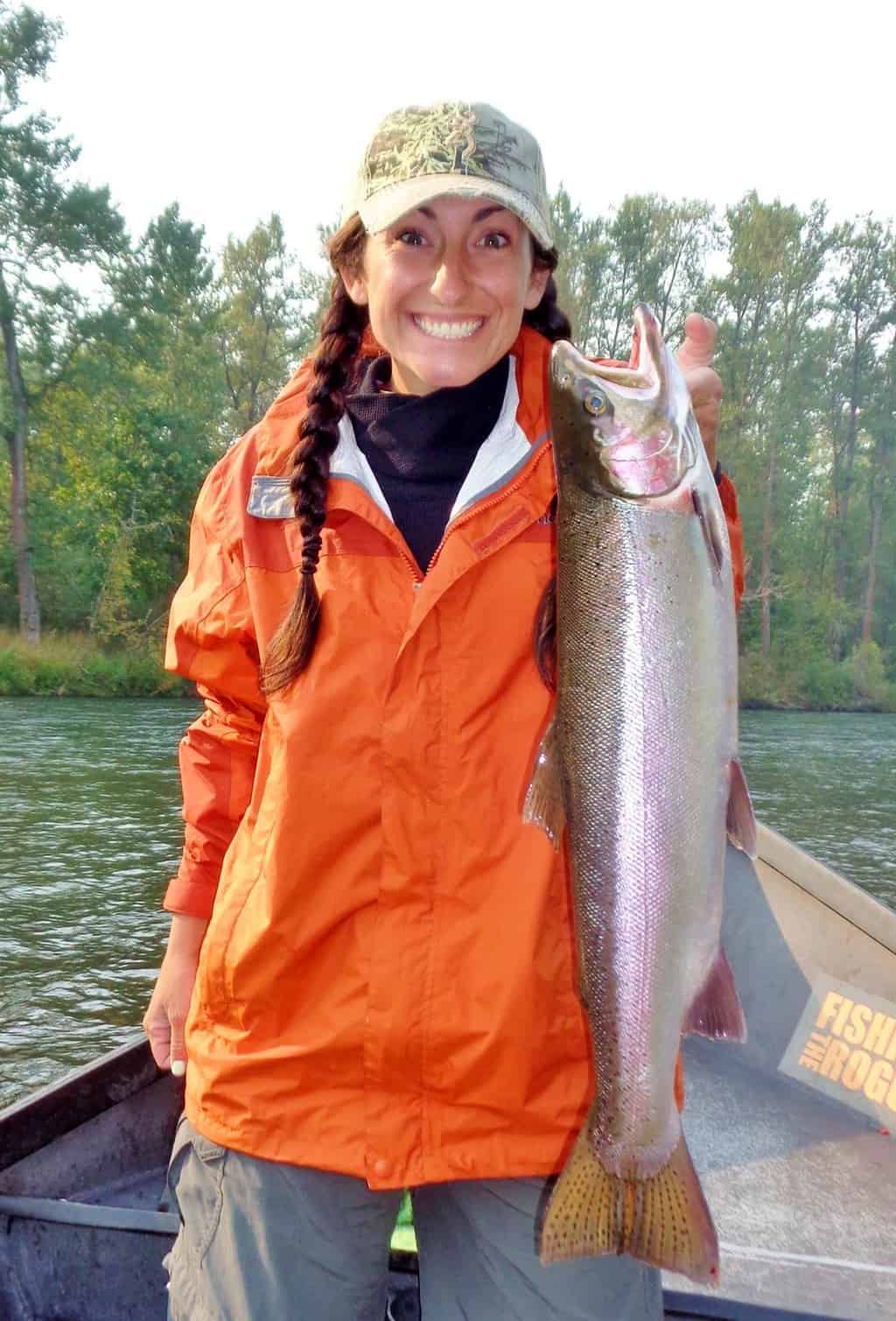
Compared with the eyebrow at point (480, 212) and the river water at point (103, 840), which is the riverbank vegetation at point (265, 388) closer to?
the river water at point (103, 840)

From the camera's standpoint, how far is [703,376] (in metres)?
2.13

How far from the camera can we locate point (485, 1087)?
1785mm

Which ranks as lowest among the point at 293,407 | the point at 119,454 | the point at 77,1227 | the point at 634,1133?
the point at 77,1227

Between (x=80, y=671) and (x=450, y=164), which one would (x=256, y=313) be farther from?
(x=450, y=164)

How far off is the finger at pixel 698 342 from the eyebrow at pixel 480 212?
44 centimetres

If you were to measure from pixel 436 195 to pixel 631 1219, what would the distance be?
1.81 metres

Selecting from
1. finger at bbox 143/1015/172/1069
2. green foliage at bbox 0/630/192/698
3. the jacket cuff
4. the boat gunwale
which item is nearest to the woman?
the jacket cuff

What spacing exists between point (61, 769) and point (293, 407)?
1487 cm

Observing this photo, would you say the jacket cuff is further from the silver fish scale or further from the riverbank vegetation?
the riverbank vegetation

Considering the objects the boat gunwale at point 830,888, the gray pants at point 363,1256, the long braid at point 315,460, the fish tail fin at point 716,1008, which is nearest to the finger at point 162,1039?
the gray pants at point 363,1256

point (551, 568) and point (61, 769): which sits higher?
point (551, 568)

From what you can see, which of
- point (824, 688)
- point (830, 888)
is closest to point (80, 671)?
point (824, 688)

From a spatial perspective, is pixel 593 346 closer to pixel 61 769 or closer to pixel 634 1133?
pixel 61 769

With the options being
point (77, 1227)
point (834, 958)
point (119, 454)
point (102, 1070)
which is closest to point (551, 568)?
point (77, 1227)
